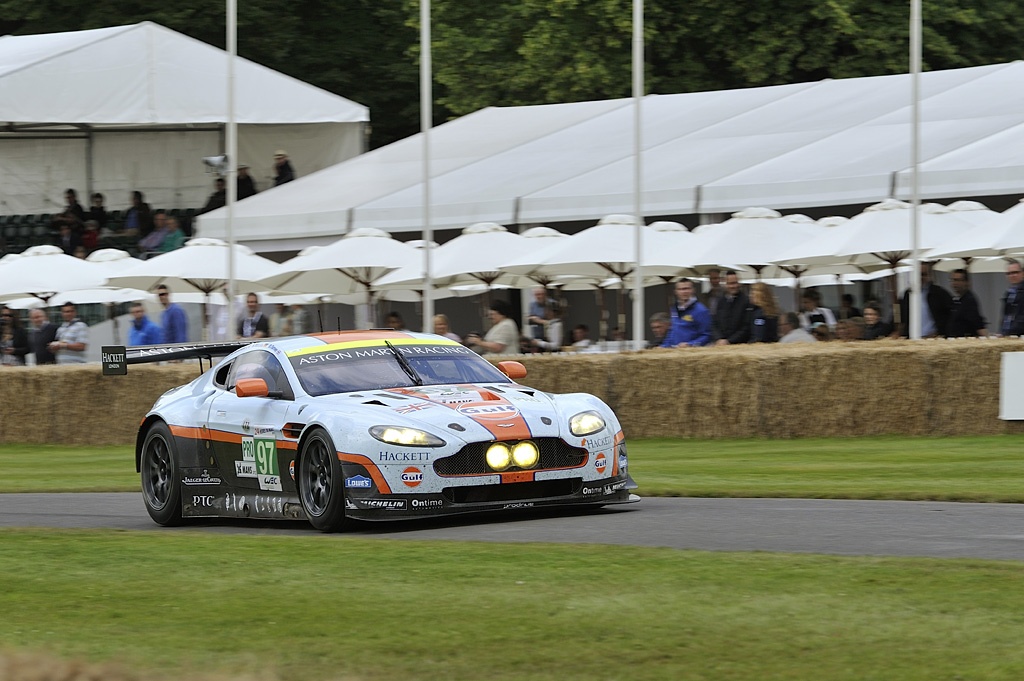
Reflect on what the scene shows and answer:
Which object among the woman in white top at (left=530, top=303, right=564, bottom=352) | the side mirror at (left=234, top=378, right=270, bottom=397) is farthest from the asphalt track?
the woman in white top at (left=530, top=303, right=564, bottom=352)

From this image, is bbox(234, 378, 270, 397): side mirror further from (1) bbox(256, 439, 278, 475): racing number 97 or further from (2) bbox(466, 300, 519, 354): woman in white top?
(2) bbox(466, 300, 519, 354): woman in white top

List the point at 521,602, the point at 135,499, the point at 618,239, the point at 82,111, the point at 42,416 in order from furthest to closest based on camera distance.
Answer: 1. the point at 82,111
2. the point at 618,239
3. the point at 42,416
4. the point at 135,499
5. the point at 521,602

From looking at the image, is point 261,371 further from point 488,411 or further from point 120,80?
point 120,80

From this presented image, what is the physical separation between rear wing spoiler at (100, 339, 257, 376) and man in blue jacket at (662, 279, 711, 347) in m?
7.56

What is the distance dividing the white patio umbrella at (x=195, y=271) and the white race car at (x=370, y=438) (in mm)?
15604

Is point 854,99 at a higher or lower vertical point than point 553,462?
higher

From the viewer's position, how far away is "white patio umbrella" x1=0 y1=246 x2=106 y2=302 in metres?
28.9

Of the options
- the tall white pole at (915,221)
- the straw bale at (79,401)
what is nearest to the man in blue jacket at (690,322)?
the tall white pole at (915,221)

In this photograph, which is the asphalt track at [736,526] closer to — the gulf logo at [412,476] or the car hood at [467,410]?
the gulf logo at [412,476]

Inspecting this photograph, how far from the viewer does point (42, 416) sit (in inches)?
931

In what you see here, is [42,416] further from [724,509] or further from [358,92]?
[358,92]

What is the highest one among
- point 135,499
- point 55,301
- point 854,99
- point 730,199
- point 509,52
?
point 509,52

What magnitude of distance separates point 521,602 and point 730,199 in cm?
2414

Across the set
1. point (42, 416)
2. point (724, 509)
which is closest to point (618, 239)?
point (42, 416)
